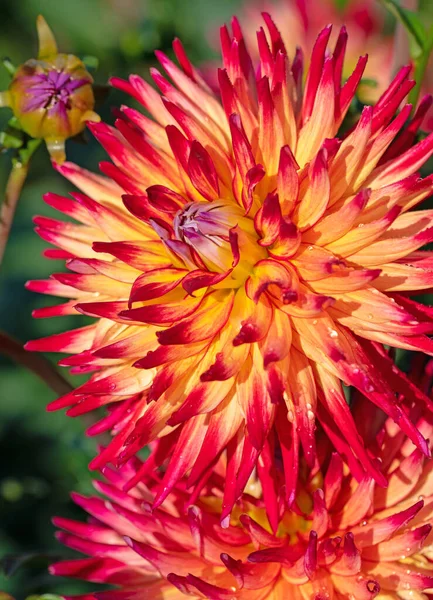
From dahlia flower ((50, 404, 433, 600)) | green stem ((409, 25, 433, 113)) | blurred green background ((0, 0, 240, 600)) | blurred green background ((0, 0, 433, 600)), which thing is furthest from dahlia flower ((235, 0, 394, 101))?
dahlia flower ((50, 404, 433, 600))

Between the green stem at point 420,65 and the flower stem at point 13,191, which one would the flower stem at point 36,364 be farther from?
the green stem at point 420,65

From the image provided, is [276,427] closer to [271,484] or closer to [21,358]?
[271,484]

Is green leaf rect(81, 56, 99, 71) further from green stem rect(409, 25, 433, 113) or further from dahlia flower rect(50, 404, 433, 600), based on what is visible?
dahlia flower rect(50, 404, 433, 600)

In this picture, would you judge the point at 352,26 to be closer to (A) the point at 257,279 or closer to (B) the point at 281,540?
(A) the point at 257,279

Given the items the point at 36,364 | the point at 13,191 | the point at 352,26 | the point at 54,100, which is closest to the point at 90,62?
the point at 54,100

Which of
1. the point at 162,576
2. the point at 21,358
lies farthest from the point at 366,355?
the point at 21,358
